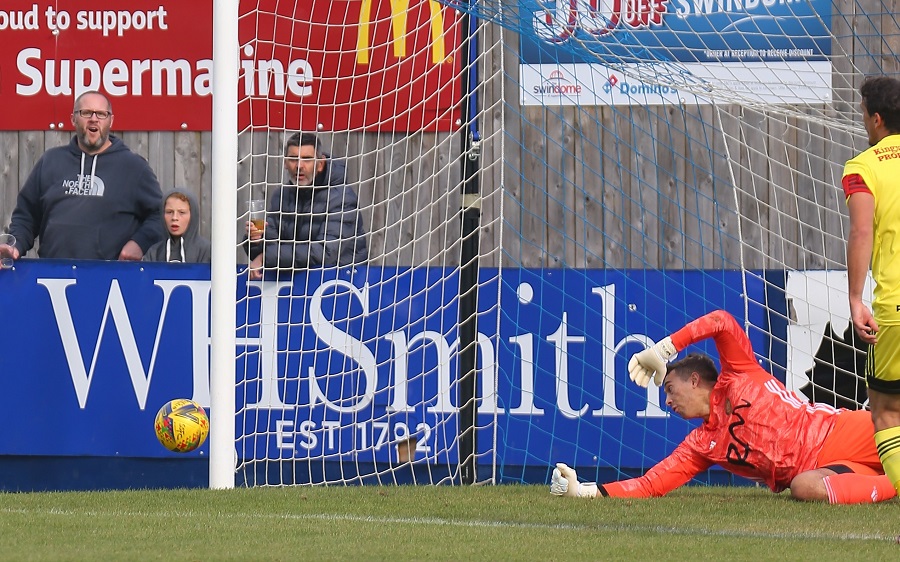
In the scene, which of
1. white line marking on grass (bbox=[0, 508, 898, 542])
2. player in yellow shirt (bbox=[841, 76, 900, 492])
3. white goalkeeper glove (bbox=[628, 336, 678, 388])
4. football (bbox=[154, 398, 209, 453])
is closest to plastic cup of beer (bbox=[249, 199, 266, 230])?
football (bbox=[154, 398, 209, 453])

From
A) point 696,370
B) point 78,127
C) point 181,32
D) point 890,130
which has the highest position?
point 181,32

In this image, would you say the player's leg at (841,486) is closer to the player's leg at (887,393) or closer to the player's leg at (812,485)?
the player's leg at (812,485)

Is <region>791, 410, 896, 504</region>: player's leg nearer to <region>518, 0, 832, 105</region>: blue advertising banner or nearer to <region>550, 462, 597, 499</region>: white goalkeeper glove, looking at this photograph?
<region>550, 462, 597, 499</region>: white goalkeeper glove

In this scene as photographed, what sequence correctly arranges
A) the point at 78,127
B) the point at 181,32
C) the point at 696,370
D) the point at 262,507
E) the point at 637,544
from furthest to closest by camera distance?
the point at 181,32
the point at 78,127
the point at 696,370
the point at 262,507
the point at 637,544

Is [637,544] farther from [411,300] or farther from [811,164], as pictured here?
[811,164]

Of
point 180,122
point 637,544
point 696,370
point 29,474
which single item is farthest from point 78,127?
point 637,544

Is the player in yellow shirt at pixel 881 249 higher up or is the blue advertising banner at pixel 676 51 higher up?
the blue advertising banner at pixel 676 51

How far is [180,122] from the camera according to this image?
31.0 feet

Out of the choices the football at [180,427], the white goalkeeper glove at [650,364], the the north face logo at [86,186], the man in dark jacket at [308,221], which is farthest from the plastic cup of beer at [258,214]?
the white goalkeeper glove at [650,364]

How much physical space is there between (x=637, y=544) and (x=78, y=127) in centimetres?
521

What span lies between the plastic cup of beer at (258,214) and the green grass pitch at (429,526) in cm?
175

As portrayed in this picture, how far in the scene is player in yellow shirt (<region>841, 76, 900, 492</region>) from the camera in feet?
15.1

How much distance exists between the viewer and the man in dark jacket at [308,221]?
7.69 metres

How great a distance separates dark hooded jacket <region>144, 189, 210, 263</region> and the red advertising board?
67 cm
